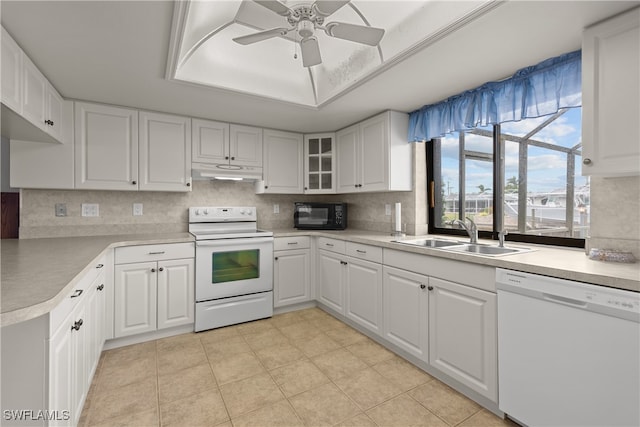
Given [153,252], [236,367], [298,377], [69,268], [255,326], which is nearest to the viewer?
[69,268]

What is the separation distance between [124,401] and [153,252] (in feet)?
3.76

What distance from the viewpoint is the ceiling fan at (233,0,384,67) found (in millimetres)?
1411

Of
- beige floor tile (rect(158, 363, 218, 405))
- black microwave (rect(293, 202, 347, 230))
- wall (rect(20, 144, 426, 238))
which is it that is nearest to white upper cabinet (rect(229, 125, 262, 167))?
wall (rect(20, 144, 426, 238))

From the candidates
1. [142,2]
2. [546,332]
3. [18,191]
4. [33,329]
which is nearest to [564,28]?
[546,332]

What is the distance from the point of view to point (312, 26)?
5.10 ft

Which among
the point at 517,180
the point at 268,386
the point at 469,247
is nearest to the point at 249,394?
the point at 268,386

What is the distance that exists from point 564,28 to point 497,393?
6.56 feet

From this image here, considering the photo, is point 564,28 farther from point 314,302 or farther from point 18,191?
point 18,191

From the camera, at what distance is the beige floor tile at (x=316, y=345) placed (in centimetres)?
242

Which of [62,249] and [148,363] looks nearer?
[62,249]

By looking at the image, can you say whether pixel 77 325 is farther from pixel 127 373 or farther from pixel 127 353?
pixel 127 353

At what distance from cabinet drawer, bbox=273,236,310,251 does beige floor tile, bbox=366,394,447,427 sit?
1807mm

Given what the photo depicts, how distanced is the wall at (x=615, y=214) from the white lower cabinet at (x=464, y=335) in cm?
76

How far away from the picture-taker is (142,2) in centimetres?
143
